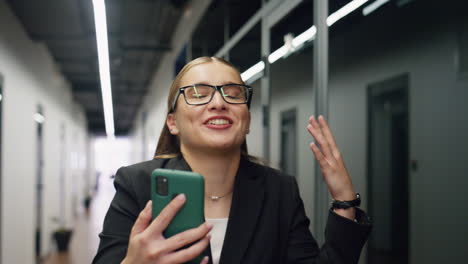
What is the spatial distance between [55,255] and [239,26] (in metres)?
4.97

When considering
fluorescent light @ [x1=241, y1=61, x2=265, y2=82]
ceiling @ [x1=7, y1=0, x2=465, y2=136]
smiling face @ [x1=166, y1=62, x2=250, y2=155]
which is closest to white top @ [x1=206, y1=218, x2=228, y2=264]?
smiling face @ [x1=166, y1=62, x2=250, y2=155]

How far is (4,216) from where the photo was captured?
12.9 ft

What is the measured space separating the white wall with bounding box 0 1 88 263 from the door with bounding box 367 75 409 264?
3652 millimetres

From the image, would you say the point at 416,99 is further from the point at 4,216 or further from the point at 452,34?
the point at 4,216

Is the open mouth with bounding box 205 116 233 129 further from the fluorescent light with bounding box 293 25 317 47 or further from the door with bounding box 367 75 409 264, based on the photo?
the fluorescent light with bounding box 293 25 317 47

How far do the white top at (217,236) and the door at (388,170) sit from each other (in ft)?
2.31

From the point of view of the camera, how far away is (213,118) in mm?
1087

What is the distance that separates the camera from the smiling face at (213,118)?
1.08m

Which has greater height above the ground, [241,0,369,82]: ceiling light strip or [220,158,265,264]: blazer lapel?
[241,0,369,82]: ceiling light strip

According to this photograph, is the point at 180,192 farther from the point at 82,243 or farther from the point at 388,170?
the point at 82,243

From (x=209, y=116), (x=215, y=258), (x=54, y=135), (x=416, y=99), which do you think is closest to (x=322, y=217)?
(x=416, y=99)

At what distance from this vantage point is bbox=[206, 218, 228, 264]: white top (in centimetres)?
113

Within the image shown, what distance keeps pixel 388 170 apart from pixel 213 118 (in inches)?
32.2

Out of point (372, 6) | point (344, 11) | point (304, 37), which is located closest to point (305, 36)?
point (304, 37)
